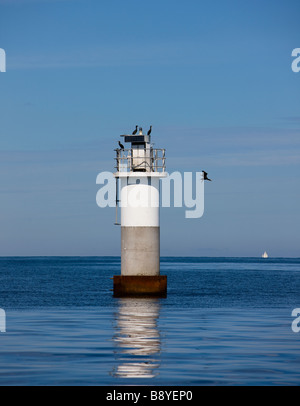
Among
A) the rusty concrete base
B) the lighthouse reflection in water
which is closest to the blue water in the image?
the lighthouse reflection in water

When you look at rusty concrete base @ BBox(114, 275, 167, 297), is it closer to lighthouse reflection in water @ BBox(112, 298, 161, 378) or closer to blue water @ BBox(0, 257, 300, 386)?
blue water @ BBox(0, 257, 300, 386)

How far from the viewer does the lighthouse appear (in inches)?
1823

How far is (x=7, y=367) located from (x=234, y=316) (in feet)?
58.5

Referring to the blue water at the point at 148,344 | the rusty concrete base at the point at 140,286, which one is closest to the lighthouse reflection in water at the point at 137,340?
the blue water at the point at 148,344

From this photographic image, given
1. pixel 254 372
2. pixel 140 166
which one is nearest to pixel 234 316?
pixel 140 166

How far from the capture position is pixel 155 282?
46.2m

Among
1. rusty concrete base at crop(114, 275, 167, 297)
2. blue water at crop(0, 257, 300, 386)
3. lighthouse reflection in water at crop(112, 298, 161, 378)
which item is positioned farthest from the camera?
rusty concrete base at crop(114, 275, 167, 297)

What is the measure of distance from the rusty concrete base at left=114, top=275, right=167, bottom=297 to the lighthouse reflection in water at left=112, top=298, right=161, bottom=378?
2046 millimetres

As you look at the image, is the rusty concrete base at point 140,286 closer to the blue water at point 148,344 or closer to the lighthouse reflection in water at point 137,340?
the blue water at point 148,344

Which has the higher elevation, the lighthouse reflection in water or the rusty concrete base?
the rusty concrete base

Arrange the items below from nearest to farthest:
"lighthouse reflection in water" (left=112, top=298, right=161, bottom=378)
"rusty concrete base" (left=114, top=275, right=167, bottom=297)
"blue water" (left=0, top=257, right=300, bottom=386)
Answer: "blue water" (left=0, top=257, right=300, bottom=386) → "lighthouse reflection in water" (left=112, top=298, right=161, bottom=378) → "rusty concrete base" (left=114, top=275, right=167, bottom=297)

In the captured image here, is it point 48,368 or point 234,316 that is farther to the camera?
point 234,316

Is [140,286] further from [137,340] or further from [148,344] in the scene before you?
[148,344]
